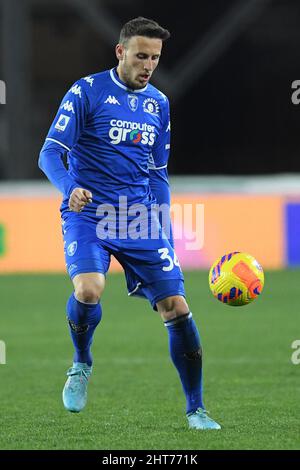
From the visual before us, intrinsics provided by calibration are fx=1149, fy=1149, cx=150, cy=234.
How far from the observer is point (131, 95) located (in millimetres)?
5930

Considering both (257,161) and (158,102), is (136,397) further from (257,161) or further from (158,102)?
(257,161)

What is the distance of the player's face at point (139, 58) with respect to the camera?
18.6ft

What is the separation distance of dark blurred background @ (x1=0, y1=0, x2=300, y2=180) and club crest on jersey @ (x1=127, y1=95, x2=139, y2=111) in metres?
14.8

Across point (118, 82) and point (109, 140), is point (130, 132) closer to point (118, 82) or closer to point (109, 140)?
point (109, 140)

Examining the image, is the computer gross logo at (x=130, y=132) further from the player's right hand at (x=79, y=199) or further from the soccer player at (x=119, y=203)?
the player's right hand at (x=79, y=199)

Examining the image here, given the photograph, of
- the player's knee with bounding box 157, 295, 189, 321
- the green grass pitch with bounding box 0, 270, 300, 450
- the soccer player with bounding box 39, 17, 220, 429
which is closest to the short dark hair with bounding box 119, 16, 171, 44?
the soccer player with bounding box 39, 17, 220, 429

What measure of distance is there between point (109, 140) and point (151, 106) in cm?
32

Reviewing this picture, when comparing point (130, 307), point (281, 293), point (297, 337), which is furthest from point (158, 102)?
point (281, 293)

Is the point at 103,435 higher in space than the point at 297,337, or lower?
higher

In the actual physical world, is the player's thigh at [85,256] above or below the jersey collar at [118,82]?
below

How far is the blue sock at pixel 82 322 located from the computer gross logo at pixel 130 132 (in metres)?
0.84

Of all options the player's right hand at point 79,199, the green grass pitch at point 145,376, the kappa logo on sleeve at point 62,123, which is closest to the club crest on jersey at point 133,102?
the kappa logo on sleeve at point 62,123

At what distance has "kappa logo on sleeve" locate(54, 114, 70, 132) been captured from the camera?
566cm

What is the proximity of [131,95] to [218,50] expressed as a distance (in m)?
15.8
